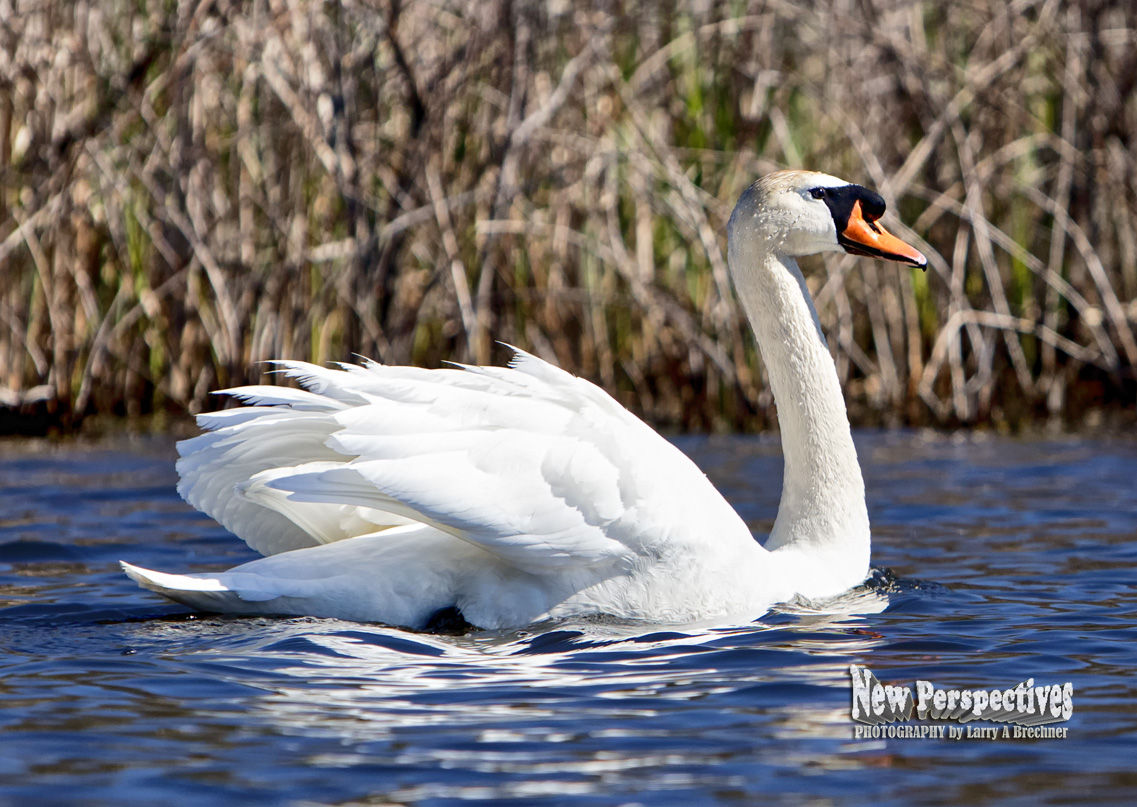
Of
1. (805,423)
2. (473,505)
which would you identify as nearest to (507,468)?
(473,505)

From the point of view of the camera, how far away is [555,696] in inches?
146

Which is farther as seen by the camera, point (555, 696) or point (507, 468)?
point (507, 468)

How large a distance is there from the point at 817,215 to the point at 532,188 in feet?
13.1

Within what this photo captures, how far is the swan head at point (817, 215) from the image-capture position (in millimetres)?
5043

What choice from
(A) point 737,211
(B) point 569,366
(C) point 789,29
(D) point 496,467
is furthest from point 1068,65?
(D) point 496,467

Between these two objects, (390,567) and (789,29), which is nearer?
(390,567)

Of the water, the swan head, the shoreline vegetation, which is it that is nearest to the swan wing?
the water

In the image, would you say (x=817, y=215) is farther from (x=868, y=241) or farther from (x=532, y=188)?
(x=532, y=188)

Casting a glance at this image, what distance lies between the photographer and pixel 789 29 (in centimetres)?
959

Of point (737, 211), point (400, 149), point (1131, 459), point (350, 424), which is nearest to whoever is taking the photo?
point (350, 424)

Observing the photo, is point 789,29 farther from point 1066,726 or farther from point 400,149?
point 1066,726

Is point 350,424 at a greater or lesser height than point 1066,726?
greater

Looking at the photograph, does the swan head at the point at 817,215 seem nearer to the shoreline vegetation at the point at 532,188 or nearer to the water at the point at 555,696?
the water at the point at 555,696

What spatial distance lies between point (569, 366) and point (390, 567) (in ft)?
15.3
